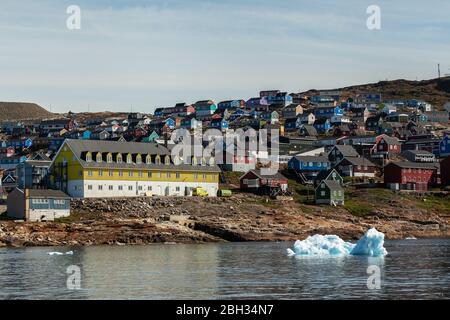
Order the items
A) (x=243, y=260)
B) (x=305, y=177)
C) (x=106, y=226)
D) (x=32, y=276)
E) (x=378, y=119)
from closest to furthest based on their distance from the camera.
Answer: (x=32, y=276) → (x=243, y=260) → (x=106, y=226) → (x=305, y=177) → (x=378, y=119)

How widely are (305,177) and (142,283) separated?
85.9 meters

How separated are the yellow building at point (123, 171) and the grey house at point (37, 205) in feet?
19.8

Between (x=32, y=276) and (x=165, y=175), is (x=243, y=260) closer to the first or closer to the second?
(x=32, y=276)

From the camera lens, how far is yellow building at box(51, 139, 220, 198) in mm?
102875

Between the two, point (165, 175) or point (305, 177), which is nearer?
point (165, 175)

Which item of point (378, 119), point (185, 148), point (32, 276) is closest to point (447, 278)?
point (32, 276)

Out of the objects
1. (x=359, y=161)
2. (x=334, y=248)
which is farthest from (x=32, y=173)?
(x=334, y=248)

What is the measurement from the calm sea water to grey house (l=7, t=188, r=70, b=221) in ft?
59.2

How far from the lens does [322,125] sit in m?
189

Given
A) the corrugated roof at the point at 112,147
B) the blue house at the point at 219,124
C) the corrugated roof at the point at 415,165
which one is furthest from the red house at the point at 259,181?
the blue house at the point at 219,124

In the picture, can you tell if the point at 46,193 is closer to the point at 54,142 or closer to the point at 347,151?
the point at 347,151

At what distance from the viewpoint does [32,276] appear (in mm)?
52875

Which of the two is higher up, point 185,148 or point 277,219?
point 185,148

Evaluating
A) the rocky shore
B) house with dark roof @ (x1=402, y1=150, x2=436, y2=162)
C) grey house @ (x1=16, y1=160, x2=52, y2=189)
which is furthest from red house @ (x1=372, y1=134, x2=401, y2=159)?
grey house @ (x1=16, y1=160, x2=52, y2=189)
